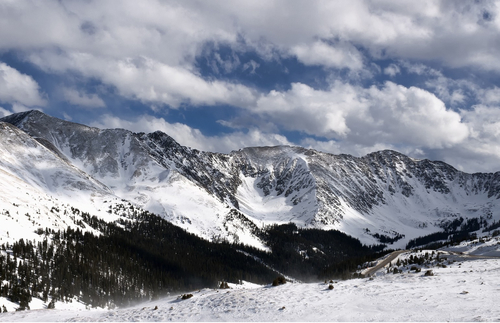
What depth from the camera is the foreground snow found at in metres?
28.3

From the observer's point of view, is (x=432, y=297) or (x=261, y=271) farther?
(x=261, y=271)

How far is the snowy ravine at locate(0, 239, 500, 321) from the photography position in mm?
28297

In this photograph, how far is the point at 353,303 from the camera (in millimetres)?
32469

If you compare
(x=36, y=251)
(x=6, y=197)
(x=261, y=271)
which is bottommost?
(x=261, y=271)

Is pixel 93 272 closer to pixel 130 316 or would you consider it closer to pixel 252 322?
pixel 130 316

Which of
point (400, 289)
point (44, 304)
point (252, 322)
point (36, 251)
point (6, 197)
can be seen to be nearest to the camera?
point (252, 322)

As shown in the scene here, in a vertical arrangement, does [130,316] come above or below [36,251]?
below

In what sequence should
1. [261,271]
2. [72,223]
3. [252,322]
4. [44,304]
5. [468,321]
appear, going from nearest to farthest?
[468,321], [252,322], [44,304], [72,223], [261,271]

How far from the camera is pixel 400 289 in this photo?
3609cm

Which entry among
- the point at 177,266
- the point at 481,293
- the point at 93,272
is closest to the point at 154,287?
the point at 93,272

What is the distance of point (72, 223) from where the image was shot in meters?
157

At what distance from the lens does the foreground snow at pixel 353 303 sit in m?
28.3

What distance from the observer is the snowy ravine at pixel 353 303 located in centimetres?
2830

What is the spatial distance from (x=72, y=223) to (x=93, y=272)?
58.2 meters
